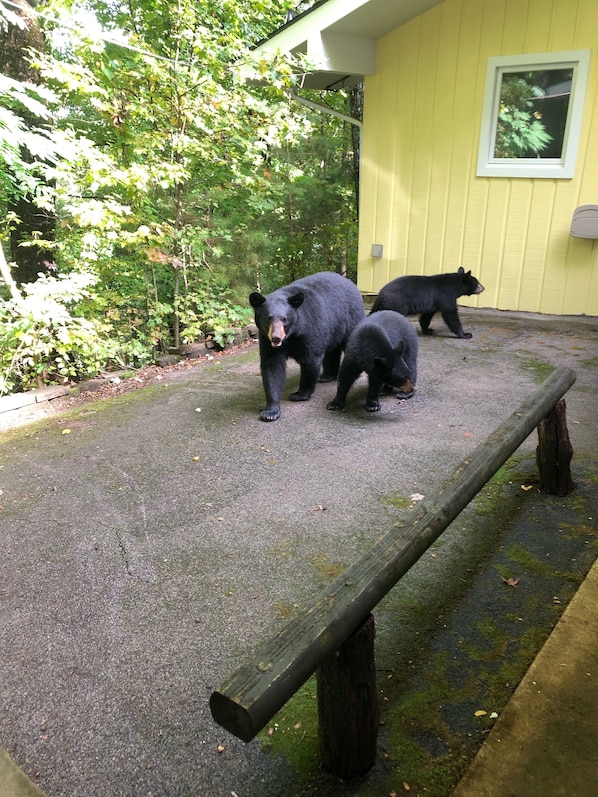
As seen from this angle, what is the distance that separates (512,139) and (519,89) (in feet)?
1.82

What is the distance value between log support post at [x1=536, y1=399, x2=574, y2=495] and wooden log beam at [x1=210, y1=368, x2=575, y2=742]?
109 centimetres

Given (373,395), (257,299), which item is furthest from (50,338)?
(373,395)

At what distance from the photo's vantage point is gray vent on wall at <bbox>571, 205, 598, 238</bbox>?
6.32 m

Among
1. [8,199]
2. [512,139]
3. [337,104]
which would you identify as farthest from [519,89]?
[8,199]

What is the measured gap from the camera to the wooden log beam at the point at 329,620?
1.17 m

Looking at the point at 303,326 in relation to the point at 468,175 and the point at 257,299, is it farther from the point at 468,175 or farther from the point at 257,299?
the point at 468,175

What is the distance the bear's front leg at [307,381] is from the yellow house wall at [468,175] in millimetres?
3778

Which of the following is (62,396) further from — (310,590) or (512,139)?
(512,139)

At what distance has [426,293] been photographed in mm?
6148

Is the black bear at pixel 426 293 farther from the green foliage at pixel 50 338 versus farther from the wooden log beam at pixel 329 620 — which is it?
the wooden log beam at pixel 329 620

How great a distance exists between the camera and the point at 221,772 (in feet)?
5.42

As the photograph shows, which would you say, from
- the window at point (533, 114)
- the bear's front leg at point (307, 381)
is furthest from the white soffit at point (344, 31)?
the bear's front leg at point (307, 381)

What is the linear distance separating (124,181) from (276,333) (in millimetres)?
2185

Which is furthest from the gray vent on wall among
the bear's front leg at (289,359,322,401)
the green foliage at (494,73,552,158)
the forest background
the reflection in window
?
the bear's front leg at (289,359,322,401)
